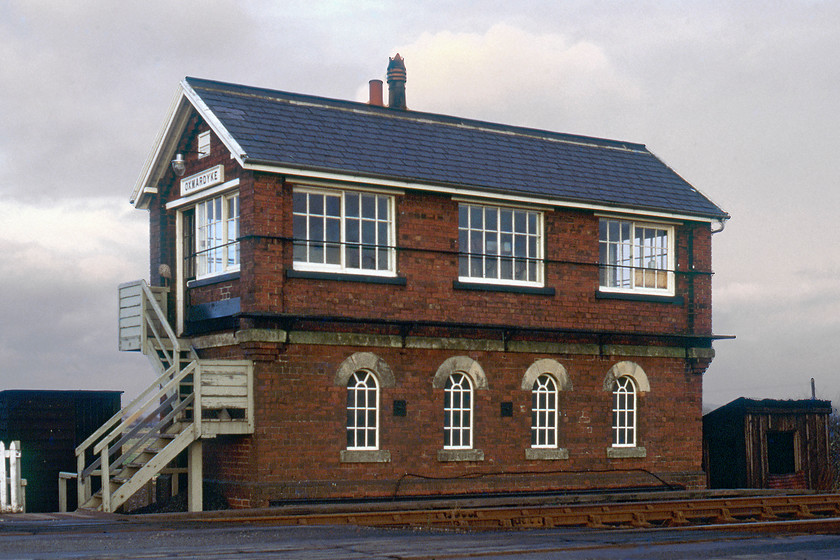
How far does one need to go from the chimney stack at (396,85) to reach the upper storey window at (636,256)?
5299 millimetres

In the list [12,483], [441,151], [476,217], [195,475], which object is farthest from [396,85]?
[12,483]

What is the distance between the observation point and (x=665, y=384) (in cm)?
2461

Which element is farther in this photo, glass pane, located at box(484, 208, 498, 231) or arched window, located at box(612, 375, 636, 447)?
arched window, located at box(612, 375, 636, 447)

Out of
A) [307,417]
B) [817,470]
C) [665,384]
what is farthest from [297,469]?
[817,470]

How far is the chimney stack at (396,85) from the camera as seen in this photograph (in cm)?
2533

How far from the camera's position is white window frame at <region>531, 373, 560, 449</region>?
22.9m

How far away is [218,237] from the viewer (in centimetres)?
2152

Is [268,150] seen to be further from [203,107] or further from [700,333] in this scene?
[700,333]

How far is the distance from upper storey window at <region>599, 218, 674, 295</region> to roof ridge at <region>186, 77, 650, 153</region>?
2844mm

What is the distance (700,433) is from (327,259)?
9859 mm

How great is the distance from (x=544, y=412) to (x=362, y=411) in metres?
4.23

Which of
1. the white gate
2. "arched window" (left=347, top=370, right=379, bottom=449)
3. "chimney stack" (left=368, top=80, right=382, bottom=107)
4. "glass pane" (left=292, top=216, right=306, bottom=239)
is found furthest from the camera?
"chimney stack" (left=368, top=80, right=382, bottom=107)

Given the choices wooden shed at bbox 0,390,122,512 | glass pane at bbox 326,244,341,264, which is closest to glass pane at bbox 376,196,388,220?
glass pane at bbox 326,244,341,264

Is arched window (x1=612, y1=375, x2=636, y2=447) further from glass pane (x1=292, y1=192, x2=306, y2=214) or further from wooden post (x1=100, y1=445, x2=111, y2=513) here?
wooden post (x1=100, y1=445, x2=111, y2=513)
